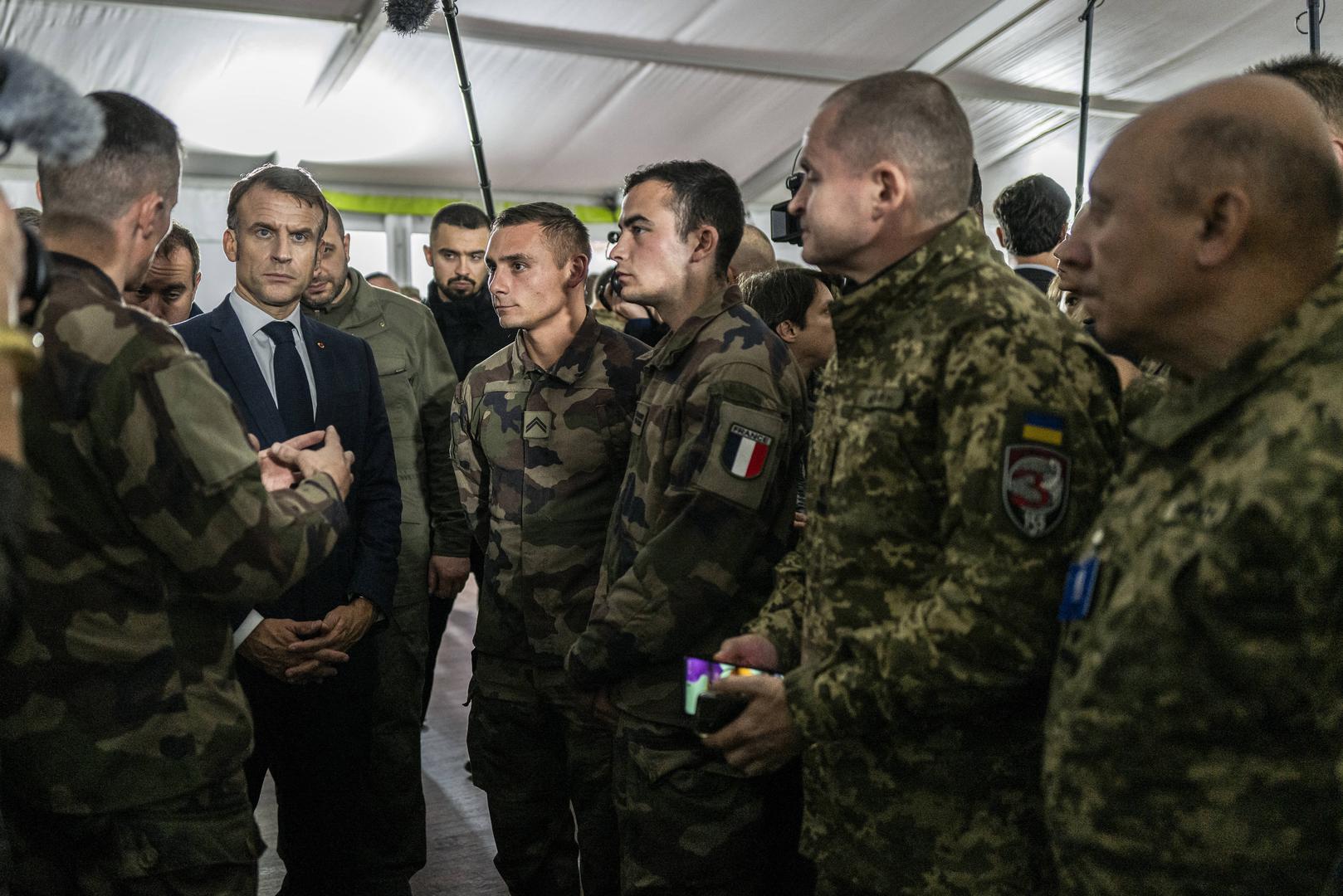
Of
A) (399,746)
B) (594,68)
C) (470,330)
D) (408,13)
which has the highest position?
(594,68)

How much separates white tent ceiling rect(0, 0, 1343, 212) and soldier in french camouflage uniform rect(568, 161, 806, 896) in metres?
4.14

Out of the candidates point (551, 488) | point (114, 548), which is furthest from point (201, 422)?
point (551, 488)

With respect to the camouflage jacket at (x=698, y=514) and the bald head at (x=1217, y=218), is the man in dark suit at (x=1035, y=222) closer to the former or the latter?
the camouflage jacket at (x=698, y=514)

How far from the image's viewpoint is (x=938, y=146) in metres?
1.43

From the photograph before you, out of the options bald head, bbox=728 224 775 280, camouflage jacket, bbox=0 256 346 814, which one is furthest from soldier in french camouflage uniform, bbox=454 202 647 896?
camouflage jacket, bbox=0 256 346 814

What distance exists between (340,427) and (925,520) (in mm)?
1535

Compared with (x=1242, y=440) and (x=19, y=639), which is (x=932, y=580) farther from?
(x=19, y=639)

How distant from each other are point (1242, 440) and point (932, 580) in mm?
405

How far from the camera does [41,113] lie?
86cm

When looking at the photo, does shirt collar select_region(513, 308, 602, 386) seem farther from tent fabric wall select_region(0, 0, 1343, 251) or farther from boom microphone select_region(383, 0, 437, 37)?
tent fabric wall select_region(0, 0, 1343, 251)

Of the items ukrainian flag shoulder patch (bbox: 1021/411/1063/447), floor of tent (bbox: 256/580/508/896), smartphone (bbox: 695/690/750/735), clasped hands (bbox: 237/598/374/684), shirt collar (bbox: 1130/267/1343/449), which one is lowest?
floor of tent (bbox: 256/580/508/896)

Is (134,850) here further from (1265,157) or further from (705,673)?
(1265,157)

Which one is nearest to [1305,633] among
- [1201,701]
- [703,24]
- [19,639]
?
[1201,701]

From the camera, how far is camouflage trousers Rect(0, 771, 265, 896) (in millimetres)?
1456
